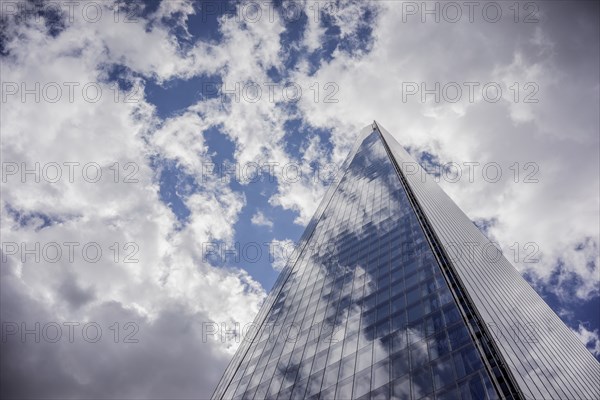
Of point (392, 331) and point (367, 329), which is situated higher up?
point (367, 329)

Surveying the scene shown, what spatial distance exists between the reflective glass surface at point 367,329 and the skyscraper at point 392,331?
9 cm

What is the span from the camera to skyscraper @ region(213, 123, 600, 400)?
67.4ft

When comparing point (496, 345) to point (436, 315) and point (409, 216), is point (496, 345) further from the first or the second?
point (409, 216)

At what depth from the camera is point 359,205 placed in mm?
68062

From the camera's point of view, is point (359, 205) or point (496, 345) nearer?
point (496, 345)

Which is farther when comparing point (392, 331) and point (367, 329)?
point (367, 329)

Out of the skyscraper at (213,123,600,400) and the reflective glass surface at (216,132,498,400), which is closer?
the skyscraper at (213,123,600,400)

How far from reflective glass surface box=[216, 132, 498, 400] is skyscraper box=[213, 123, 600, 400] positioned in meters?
0.09

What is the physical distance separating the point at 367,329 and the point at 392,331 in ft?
9.35

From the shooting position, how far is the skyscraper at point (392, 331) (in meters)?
20.5

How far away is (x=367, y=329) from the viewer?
96.5 feet

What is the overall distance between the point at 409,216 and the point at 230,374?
94.0 feet

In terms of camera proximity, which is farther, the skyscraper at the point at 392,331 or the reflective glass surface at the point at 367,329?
the reflective glass surface at the point at 367,329

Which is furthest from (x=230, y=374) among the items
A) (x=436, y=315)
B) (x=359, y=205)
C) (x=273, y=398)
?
(x=359, y=205)
